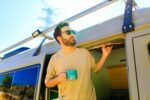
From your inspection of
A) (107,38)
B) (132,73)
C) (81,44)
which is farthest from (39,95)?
(132,73)

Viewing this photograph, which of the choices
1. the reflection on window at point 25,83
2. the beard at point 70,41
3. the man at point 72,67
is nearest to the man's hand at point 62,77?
the man at point 72,67

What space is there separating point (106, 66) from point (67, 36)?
131 centimetres

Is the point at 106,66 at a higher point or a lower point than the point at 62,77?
higher

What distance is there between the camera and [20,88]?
4402mm

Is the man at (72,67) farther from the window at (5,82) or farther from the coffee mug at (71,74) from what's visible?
the window at (5,82)

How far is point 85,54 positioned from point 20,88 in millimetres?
1762

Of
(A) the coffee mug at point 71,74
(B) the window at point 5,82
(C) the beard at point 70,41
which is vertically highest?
(C) the beard at point 70,41

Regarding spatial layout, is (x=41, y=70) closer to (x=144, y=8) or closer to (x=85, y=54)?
(x=85, y=54)

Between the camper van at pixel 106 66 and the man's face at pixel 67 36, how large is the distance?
134 mm

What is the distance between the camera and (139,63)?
236 cm

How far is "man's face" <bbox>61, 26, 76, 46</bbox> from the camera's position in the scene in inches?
126

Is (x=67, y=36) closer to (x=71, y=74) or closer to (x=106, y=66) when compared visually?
(x=71, y=74)

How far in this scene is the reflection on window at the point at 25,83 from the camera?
12.9ft

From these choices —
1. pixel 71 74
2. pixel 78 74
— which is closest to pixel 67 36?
pixel 78 74
